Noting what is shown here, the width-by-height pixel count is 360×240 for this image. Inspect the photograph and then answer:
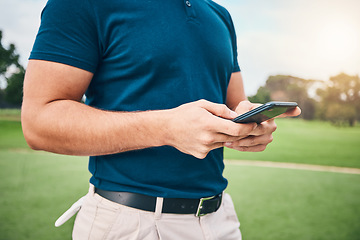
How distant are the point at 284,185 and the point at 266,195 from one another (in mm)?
819

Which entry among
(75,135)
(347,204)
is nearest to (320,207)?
(347,204)

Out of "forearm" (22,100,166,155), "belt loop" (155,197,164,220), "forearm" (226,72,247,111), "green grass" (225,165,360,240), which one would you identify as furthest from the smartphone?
"green grass" (225,165,360,240)

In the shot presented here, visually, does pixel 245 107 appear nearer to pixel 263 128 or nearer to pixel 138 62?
pixel 263 128

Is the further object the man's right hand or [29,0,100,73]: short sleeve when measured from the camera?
[29,0,100,73]: short sleeve

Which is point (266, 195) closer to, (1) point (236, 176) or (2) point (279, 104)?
(1) point (236, 176)

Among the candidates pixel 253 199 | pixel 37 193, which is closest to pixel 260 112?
pixel 253 199

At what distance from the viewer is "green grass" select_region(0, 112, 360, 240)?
122 inches

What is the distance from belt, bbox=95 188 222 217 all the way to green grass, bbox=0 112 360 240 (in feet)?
7.71

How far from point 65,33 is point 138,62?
235 millimetres

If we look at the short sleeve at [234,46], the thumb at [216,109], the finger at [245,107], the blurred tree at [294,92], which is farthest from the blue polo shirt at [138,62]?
the blurred tree at [294,92]

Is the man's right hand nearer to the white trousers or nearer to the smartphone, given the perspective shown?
the smartphone

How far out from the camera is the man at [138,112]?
76 centimetres

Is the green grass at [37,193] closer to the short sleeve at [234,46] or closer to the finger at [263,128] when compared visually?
the short sleeve at [234,46]

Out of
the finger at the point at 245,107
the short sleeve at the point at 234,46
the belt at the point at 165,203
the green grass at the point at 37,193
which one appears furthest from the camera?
the green grass at the point at 37,193
